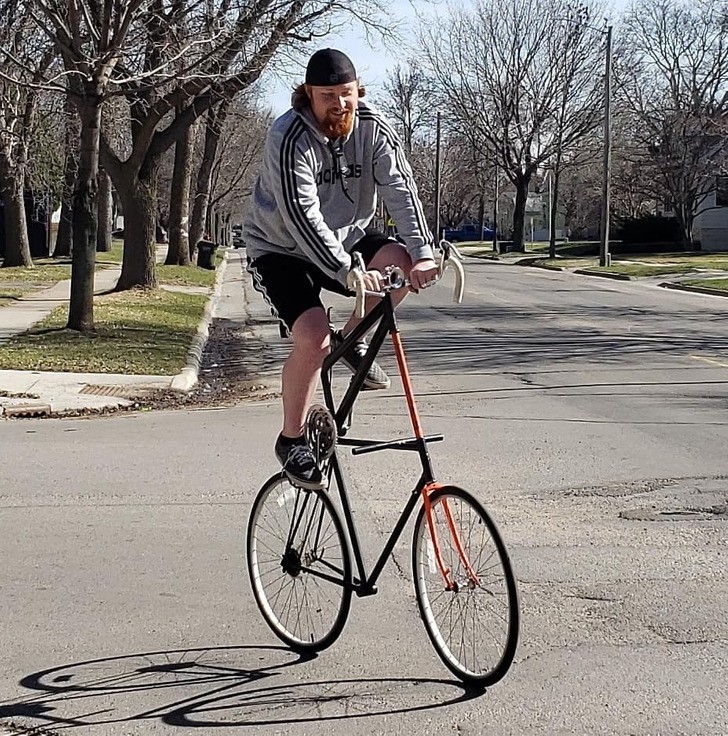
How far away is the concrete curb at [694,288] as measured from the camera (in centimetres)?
3089

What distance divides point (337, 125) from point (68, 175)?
127 ft

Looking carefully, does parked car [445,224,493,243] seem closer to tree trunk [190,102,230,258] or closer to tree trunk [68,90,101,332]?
tree trunk [190,102,230,258]

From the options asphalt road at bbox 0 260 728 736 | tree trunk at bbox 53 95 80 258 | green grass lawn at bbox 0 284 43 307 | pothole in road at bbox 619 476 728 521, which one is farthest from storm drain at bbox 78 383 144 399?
green grass lawn at bbox 0 284 43 307

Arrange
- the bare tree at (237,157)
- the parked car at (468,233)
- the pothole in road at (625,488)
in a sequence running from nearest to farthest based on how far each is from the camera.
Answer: the pothole in road at (625,488), the bare tree at (237,157), the parked car at (468,233)

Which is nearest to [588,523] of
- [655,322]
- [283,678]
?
[283,678]

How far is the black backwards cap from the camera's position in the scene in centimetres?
433

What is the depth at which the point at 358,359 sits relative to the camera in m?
4.75

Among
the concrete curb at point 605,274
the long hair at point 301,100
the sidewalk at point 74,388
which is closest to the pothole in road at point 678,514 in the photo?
the long hair at point 301,100

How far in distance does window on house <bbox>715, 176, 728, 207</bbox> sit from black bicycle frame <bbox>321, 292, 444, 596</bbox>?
5903cm

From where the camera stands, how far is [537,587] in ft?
18.2

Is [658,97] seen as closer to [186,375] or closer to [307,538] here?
[186,375]

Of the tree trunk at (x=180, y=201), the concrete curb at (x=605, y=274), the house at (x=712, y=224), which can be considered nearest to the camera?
the tree trunk at (x=180, y=201)

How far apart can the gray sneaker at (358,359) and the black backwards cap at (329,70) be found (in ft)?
3.18

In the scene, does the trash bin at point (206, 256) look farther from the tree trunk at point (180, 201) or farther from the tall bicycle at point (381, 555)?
the tall bicycle at point (381, 555)
